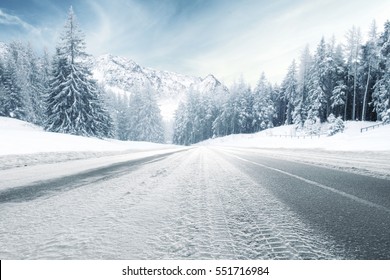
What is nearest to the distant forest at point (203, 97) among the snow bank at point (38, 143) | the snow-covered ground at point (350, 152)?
the snow-covered ground at point (350, 152)

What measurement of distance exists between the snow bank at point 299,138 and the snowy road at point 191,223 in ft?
72.3

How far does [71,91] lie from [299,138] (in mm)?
36105

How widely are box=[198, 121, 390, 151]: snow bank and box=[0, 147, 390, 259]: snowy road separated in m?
22.0

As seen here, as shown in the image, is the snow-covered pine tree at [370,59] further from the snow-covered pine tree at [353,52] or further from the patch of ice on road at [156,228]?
the patch of ice on road at [156,228]

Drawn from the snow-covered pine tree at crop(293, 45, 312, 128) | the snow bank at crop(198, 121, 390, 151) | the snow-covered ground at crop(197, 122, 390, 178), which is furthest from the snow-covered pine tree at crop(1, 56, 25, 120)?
the snow-covered pine tree at crop(293, 45, 312, 128)

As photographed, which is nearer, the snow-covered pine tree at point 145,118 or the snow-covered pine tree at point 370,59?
the snow-covered pine tree at point 370,59

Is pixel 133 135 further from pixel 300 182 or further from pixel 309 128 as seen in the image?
pixel 300 182

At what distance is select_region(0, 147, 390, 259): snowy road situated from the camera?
1.67 m

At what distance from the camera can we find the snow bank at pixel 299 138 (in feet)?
81.6

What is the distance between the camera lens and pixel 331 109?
2154 inches

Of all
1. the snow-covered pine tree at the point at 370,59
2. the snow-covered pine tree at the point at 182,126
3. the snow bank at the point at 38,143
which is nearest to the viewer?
the snow bank at the point at 38,143

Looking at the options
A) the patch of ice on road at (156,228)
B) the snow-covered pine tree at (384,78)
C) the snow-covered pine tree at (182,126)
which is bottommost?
the patch of ice on road at (156,228)

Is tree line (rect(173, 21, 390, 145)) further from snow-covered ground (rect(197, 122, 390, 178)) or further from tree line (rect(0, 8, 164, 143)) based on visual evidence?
tree line (rect(0, 8, 164, 143))
